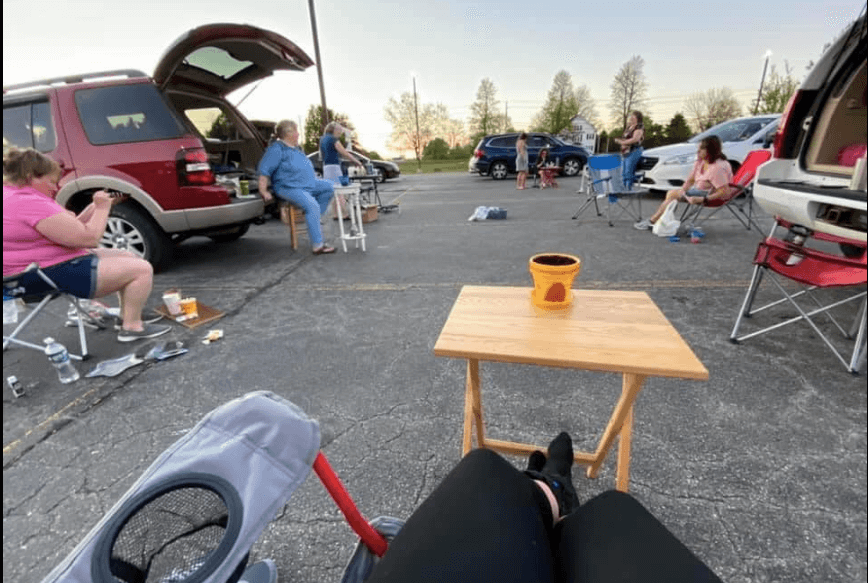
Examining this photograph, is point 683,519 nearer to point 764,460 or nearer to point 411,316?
point 764,460

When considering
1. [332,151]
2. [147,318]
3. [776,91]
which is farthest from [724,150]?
[776,91]

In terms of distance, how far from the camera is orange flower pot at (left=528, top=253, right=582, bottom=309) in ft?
4.51

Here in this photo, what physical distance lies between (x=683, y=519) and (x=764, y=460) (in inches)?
20.8

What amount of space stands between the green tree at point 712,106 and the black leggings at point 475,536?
3803cm

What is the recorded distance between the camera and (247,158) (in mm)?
6281

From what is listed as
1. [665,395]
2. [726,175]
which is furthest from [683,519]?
[726,175]

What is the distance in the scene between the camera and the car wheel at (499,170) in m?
15.0

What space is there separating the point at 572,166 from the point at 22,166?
14838 mm

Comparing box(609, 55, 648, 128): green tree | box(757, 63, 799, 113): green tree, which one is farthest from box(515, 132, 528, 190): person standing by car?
box(609, 55, 648, 128): green tree

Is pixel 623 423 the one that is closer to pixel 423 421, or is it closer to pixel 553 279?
pixel 553 279

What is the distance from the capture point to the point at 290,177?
494 centimetres

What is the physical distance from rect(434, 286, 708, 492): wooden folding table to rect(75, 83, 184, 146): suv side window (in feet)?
12.6

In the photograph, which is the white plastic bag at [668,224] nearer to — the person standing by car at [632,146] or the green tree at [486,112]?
the person standing by car at [632,146]

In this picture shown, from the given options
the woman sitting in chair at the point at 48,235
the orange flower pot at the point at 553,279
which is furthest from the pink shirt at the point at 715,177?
the woman sitting in chair at the point at 48,235
